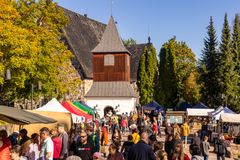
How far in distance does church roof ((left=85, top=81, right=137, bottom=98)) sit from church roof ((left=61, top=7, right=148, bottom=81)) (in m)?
2.44

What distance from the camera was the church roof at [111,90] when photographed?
149 ft

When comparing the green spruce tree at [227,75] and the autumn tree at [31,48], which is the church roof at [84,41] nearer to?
the autumn tree at [31,48]

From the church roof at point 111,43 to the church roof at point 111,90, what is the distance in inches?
142

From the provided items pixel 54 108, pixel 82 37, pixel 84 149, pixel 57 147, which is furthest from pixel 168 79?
pixel 84 149

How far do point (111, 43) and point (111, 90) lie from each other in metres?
5.58

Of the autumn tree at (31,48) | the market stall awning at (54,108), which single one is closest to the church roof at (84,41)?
the autumn tree at (31,48)

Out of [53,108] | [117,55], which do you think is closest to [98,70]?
[117,55]

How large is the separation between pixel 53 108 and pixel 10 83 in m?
7.85

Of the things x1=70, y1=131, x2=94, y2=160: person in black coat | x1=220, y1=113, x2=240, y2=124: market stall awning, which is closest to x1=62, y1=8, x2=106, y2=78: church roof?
x1=220, y1=113, x2=240, y2=124: market stall awning

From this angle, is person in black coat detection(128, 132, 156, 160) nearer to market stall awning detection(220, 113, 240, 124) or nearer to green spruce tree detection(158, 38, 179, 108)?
market stall awning detection(220, 113, 240, 124)

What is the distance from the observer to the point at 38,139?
1174 cm

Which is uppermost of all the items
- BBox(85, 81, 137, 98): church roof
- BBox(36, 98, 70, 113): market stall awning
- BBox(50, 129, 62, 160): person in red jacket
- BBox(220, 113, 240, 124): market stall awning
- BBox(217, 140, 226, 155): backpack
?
BBox(85, 81, 137, 98): church roof

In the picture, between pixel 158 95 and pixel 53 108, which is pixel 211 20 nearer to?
pixel 158 95

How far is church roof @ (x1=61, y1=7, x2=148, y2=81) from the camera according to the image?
A: 4769 cm
